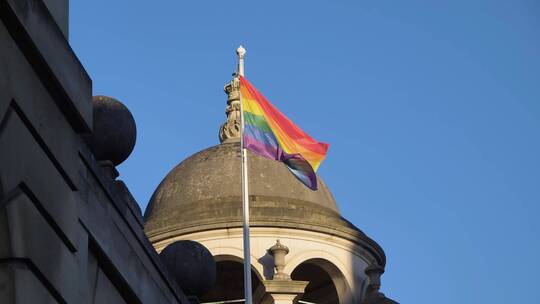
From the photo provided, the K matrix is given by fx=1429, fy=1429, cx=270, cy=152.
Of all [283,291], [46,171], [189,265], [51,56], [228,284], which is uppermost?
[228,284]

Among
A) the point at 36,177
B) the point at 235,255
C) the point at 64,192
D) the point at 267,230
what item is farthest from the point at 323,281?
the point at 36,177

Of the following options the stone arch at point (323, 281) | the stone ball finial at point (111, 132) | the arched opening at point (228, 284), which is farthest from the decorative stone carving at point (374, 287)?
the stone ball finial at point (111, 132)

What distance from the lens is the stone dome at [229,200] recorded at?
26.3 meters

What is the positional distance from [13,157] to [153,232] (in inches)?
700

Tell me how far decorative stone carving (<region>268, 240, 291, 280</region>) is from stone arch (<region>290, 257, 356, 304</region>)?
0.91m

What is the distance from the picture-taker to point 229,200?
87.2 ft

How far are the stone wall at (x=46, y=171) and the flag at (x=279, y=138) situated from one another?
13.2 m

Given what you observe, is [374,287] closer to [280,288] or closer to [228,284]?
[280,288]

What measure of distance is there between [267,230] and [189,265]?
43.3ft

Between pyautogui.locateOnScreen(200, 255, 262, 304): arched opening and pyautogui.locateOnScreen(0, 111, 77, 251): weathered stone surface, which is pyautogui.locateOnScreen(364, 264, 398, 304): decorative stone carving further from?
pyautogui.locateOnScreen(0, 111, 77, 251): weathered stone surface

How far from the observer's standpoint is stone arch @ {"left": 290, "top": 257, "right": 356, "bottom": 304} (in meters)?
27.3

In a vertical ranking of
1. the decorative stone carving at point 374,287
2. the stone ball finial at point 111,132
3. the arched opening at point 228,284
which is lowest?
the stone ball finial at point 111,132

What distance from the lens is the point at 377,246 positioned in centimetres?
2828

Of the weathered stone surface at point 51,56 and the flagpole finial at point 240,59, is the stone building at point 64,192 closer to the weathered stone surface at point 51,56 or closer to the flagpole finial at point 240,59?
the weathered stone surface at point 51,56
